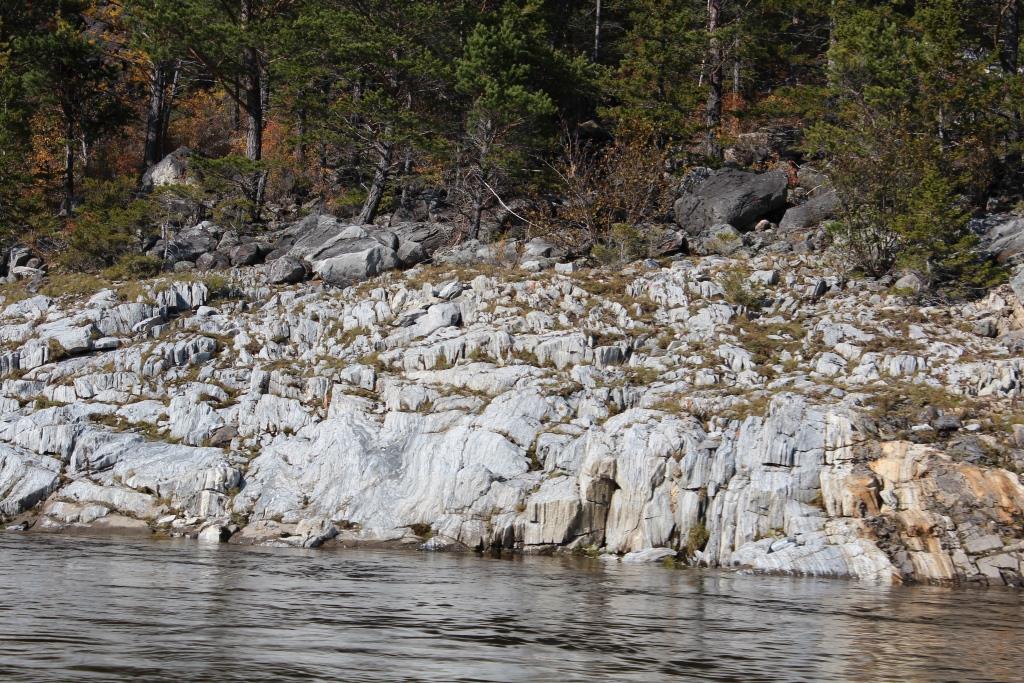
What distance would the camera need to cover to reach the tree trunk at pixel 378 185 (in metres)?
51.0

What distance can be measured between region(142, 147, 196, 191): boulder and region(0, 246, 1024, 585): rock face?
17303mm

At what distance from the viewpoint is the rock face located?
85.3ft

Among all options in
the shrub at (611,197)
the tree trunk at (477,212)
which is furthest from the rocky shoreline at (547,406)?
the tree trunk at (477,212)

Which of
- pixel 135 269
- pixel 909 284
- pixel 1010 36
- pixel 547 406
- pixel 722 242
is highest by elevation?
pixel 1010 36

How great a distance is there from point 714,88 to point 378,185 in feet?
66.4

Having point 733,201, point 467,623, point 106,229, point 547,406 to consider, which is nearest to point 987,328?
point 547,406

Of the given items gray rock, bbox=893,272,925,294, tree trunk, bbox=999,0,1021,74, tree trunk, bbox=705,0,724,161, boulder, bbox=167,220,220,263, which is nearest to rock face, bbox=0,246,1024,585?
gray rock, bbox=893,272,925,294

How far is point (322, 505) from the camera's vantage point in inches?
1208

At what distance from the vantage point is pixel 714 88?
53781 millimetres

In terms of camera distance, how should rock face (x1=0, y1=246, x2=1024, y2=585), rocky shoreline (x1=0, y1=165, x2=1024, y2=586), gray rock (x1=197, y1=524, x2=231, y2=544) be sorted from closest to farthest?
rock face (x1=0, y1=246, x2=1024, y2=585) → rocky shoreline (x1=0, y1=165, x2=1024, y2=586) → gray rock (x1=197, y1=524, x2=231, y2=544)

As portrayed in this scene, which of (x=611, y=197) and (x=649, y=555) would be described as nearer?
(x=649, y=555)

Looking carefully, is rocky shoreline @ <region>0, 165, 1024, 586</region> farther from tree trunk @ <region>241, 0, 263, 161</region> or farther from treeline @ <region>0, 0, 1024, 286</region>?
tree trunk @ <region>241, 0, 263, 161</region>

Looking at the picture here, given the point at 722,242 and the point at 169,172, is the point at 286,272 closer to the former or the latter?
the point at 169,172

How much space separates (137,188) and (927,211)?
46.1 m
